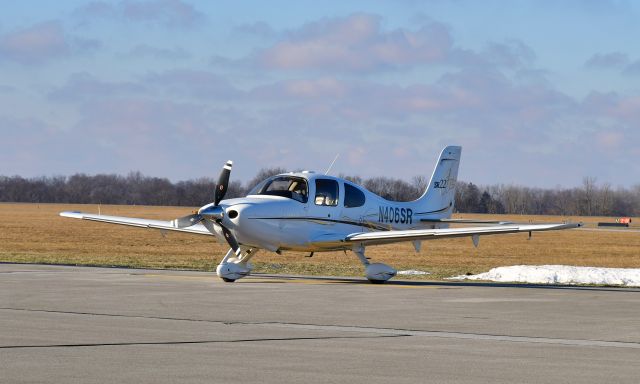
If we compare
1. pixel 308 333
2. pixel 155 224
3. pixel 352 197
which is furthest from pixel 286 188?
pixel 308 333

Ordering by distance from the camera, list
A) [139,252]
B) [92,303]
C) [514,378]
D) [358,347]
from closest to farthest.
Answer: [514,378] → [358,347] → [92,303] → [139,252]

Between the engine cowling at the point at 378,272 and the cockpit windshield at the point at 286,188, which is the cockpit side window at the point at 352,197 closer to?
the cockpit windshield at the point at 286,188

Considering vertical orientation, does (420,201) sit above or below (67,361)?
above

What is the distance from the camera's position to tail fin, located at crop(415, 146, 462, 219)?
30.6m

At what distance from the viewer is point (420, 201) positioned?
30.1 m

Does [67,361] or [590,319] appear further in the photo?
[590,319]

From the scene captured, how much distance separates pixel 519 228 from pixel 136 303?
9824 millimetres

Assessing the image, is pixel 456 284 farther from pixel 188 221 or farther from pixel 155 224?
pixel 155 224

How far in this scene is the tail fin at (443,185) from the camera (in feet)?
100

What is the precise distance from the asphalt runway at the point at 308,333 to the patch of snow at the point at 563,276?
350 centimetres

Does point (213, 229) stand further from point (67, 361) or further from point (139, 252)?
point (139, 252)

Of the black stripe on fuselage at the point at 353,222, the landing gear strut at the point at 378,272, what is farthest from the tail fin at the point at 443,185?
the landing gear strut at the point at 378,272

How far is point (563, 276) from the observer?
28375 millimetres

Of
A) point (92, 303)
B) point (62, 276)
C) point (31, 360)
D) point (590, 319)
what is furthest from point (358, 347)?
point (62, 276)
